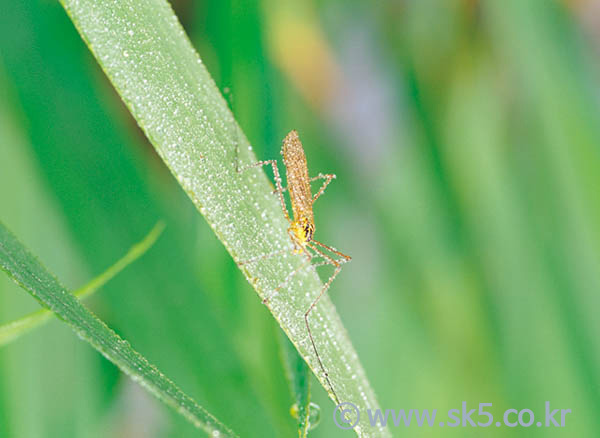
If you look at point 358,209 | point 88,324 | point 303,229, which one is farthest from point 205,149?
point 358,209

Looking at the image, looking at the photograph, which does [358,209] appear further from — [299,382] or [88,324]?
[88,324]

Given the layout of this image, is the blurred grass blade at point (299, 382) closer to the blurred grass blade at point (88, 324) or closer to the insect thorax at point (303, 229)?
the blurred grass blade at point (88, 324)

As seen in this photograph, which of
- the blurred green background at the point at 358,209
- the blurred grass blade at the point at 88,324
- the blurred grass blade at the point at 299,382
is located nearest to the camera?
the blurred grass blade at the point at 88,324

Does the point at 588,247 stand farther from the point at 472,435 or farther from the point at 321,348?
the point at 321,348

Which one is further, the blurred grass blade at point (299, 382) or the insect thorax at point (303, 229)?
the insect thorax at point (303, 229)

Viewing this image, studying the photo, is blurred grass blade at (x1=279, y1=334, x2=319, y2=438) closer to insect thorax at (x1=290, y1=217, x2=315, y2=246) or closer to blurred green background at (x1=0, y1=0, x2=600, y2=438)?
blurred green background at (x1=0, y1=0, x2=600, y2=438)

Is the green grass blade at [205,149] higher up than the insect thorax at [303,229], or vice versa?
the insect thorax at [303,229]

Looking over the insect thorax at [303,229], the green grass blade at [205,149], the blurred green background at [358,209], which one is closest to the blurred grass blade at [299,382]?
the green grass blade at [205,149]
